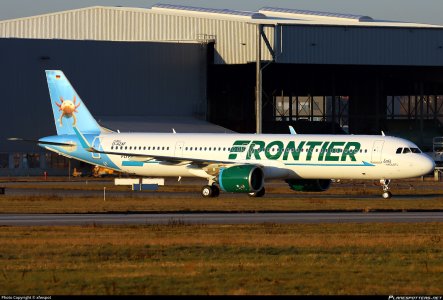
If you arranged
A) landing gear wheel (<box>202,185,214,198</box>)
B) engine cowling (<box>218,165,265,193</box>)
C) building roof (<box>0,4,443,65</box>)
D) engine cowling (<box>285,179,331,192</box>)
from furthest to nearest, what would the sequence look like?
building roof (<box>0,4,443,65</box>), engine cowling (<box>285,179,331,192</box>), landing gear wheel (<box>202,185,214,198</box>), engine cowling (<box>218,165,265,193</box>)

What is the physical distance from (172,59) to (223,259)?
6654cm

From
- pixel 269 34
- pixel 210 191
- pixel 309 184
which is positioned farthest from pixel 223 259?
pixel 269 34

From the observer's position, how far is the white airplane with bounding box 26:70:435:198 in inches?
2146

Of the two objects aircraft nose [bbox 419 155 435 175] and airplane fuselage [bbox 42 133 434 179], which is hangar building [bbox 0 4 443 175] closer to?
airplane fuselage [bbox 42 133 434 179]

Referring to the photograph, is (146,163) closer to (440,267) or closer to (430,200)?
(430,200)

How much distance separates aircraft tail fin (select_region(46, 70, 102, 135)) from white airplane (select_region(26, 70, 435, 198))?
97.5 inches

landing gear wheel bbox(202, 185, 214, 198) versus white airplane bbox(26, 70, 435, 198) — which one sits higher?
white airplane bbox(26, 70, 435, 198)

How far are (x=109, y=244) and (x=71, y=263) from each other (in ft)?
13.4

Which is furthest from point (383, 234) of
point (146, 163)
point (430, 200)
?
point (146, 163)

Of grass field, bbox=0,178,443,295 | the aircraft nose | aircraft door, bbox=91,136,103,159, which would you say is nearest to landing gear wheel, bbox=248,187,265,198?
the aircraft nose

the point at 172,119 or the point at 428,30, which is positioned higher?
the point at 428,30

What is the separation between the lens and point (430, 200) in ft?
171

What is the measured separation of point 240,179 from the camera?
2115 inches

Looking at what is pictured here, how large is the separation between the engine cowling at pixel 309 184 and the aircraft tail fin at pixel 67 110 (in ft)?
43.5
